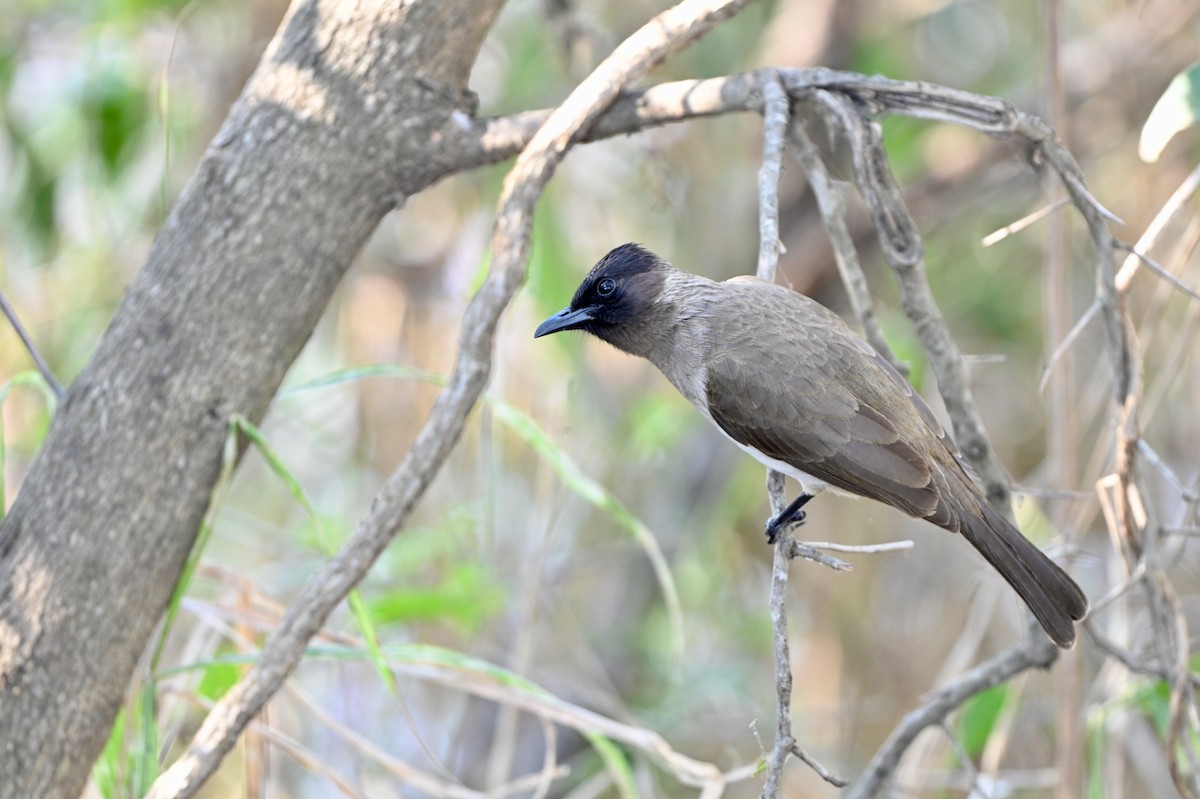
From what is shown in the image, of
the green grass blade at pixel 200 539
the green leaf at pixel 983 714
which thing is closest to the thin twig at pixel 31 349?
the green grass blade at pixel 200 539

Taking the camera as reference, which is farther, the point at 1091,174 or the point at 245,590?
the point at 1091,174

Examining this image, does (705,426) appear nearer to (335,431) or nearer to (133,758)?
(335,431)

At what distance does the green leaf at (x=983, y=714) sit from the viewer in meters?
3.12

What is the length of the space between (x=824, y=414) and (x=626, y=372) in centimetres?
255

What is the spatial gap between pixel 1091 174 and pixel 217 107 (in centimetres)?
337

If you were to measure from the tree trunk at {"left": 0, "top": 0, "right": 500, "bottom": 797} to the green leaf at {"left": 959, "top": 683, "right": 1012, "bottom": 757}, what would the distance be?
1.94 m

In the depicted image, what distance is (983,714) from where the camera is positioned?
3.15m

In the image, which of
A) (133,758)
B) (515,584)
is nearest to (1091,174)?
(515,584)

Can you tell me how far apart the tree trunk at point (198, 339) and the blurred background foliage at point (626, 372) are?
1.54 m

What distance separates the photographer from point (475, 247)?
16.5ft

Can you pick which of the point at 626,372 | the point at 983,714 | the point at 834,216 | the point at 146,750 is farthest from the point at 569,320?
the point at 626,372

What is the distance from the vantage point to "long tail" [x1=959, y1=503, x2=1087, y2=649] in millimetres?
2252

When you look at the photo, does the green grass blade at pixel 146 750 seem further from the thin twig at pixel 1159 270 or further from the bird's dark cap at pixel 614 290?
the thin twig at pixel 1159 270

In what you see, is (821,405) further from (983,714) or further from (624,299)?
(983,714)
